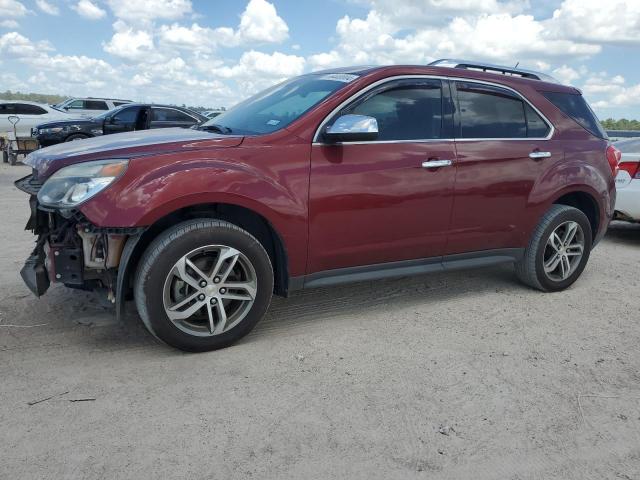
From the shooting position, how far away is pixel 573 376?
3355mm

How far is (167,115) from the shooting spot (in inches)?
603

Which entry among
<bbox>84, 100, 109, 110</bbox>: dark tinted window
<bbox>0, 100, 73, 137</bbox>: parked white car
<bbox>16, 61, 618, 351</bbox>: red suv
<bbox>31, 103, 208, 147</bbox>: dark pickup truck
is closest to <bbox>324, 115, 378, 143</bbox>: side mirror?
<bbox>16, 61, 618, 351</bbox>: red suv

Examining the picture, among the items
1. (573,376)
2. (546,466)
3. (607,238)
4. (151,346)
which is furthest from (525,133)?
(607,238)

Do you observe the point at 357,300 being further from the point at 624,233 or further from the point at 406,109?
the point at 624,233

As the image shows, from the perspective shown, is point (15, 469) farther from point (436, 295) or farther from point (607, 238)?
point (607, 238)

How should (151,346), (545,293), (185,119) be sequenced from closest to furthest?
(151,346) < (545,293) < (185,119)

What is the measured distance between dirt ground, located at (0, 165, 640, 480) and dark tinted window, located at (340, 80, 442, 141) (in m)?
1.35

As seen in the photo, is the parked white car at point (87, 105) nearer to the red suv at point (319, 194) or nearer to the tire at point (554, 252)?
the red suv at point (319, 194)

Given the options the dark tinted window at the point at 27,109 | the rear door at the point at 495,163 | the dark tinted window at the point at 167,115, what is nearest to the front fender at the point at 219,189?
the rear door at the point at 495,163

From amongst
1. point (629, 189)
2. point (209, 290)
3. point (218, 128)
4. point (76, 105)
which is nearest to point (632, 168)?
point (629, 189)

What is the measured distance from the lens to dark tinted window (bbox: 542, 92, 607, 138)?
489 cm

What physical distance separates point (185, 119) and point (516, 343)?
1342cm

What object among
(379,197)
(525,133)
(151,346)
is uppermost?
(525,133)

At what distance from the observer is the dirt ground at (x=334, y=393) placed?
2.47 m
